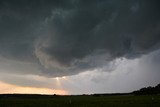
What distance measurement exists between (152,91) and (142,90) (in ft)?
25.1

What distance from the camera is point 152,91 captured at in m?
193

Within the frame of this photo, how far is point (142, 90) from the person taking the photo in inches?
7805
